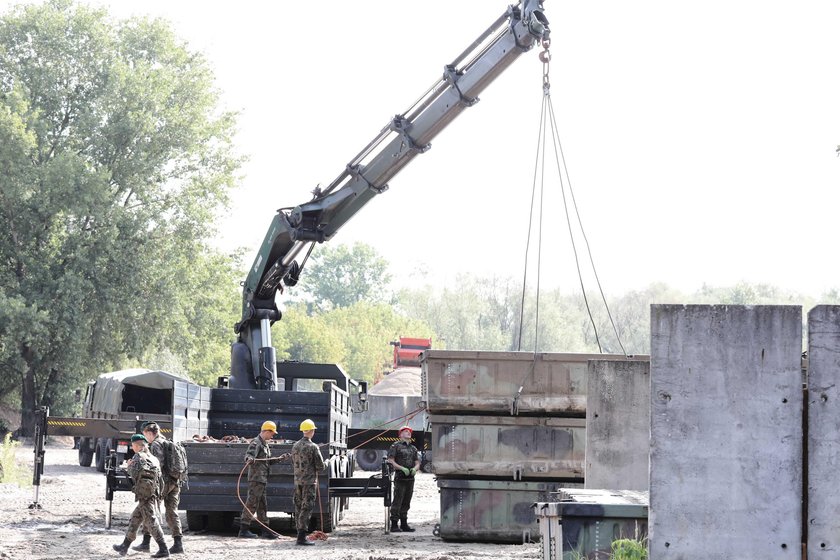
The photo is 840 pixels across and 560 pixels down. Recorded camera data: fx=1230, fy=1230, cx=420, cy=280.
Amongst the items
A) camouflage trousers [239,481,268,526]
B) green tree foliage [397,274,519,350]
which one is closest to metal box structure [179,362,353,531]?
camouflage trousers [239,481,268,526]

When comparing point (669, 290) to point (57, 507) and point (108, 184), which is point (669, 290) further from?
point (57, 507)

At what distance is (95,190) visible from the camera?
41.6 metres

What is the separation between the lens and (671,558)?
812cm

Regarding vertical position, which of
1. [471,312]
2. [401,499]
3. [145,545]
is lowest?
[145,545]

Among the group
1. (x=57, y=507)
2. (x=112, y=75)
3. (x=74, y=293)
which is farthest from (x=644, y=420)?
(x=112, y=75)

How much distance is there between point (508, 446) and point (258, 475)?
3.22 metres

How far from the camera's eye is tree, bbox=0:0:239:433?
41406mm

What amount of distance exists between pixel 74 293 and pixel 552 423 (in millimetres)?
28696

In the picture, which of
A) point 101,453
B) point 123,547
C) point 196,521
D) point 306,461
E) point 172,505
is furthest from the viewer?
point 101,453

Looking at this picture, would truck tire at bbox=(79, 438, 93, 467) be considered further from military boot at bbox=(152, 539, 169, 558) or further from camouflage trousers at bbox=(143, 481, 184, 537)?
military boot at bbox=(152, 539, 169, 558)

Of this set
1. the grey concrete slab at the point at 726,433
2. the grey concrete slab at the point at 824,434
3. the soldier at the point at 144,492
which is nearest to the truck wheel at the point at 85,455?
the soldier at the point at 144,492

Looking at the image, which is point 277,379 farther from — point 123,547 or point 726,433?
point 726,433

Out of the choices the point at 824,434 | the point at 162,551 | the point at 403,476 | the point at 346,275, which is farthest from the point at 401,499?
the point at 346,275

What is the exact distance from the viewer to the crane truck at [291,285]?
15.9 metres
